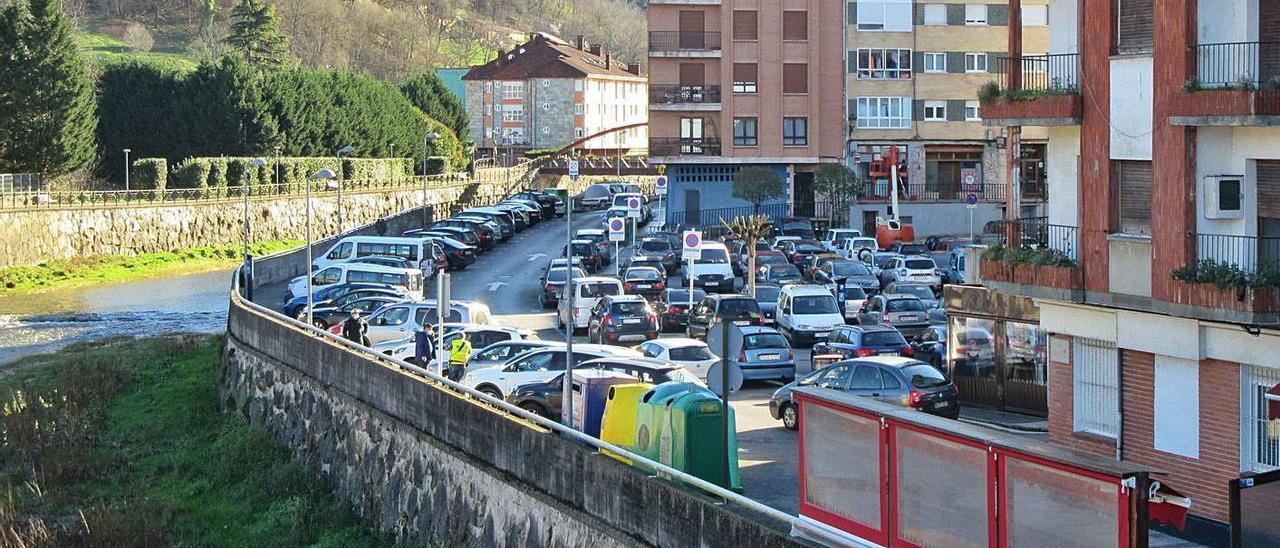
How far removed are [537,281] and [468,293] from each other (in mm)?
4882

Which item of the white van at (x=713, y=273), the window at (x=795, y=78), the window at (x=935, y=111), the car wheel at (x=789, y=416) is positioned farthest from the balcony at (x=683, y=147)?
the car wheel at (x=789, y=416)

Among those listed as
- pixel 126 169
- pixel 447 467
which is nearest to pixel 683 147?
pixel 126 169

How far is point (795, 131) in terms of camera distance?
254ft

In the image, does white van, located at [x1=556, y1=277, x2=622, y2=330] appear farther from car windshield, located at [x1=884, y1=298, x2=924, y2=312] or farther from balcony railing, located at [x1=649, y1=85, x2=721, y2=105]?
balcony railing, located at [x1=649, y1=85, x2=721, y2=105]

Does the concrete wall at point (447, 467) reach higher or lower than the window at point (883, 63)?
lower

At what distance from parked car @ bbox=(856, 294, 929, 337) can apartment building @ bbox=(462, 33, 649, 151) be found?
109 m

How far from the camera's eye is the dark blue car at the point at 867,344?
113ft

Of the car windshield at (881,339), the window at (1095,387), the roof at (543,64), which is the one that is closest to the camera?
the window at (1095,387)

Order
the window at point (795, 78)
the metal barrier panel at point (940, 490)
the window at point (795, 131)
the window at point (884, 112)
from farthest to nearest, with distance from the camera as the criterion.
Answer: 1. the window at point (795, 131)
2. the window at point (884, 112)
3. the window at point (795, 78)
4. the metal barrier panel at point (940, 490)

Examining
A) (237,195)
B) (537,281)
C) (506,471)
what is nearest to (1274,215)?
(506,471)

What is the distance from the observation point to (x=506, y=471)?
22.2 metres

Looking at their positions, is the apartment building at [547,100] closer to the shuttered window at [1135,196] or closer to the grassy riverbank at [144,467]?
the grassy riverbank at [144,467]

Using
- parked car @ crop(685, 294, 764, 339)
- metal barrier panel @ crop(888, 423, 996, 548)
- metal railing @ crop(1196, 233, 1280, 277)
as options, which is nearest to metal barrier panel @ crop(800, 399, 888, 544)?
metal barrier panel @ crop(888, 423, 996, 548)

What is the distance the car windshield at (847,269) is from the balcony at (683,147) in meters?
26.5
